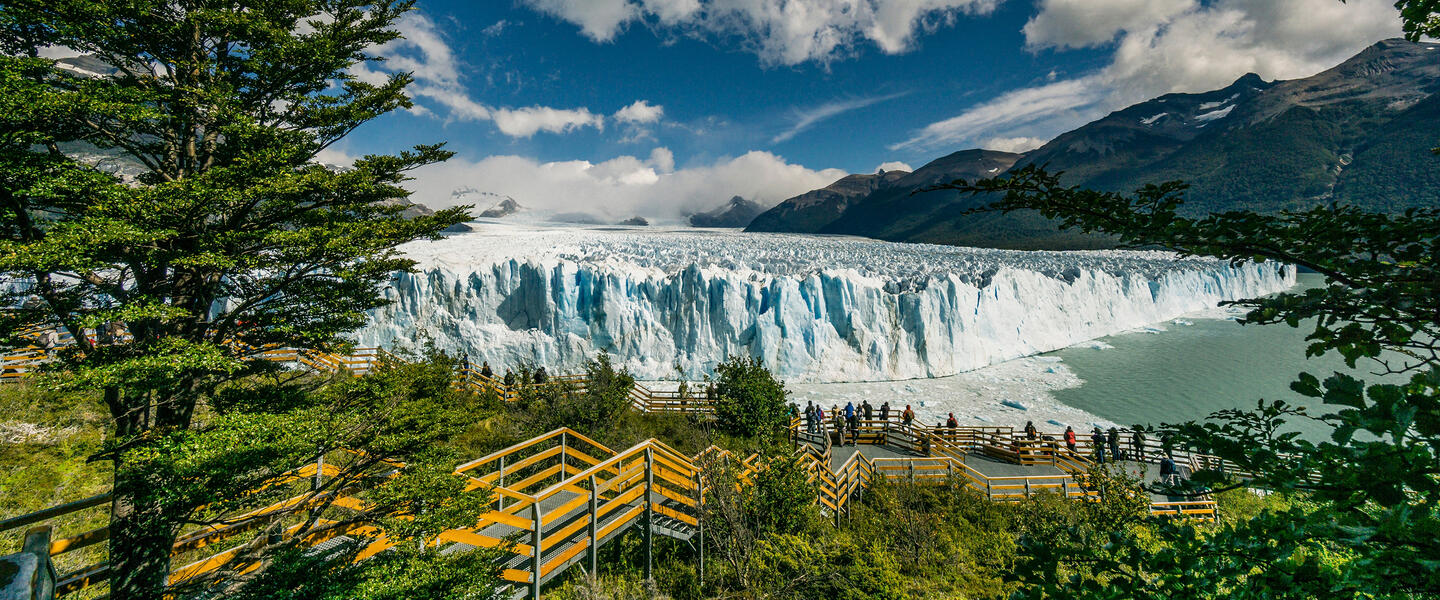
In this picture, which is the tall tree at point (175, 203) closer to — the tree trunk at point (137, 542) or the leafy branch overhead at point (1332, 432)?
the tree trunk at point (137, 542)

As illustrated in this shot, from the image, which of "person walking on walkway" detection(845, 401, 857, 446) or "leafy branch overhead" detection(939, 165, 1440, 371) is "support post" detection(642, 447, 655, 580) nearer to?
"leafy branch overhead" detection(939, 165, 1440, 371)

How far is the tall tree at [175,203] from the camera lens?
4.06 m

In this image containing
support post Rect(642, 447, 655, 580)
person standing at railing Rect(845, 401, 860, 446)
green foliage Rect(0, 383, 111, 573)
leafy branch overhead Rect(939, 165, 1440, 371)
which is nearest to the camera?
leafy branch overhead Rect(939, 165, 1440, 371)

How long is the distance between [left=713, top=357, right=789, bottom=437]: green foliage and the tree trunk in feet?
31.1

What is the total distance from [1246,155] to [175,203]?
112 m

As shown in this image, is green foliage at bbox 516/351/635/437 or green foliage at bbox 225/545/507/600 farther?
green foliage at bbox 516/351/635/437

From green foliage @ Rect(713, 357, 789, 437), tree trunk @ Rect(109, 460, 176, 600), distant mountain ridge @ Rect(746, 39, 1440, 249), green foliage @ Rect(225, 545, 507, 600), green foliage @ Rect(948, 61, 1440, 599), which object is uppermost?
distant mountain ridge @ Rect(746, 39, 1440, 249)

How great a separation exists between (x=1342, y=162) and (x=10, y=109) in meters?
112

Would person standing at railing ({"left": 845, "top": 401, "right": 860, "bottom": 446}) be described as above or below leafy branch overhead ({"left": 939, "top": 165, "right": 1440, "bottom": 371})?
below

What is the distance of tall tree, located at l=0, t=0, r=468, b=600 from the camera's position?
4.06 metres

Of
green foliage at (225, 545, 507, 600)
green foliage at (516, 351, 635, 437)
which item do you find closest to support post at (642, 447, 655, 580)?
green foliage at (225, 545, 507, 600)

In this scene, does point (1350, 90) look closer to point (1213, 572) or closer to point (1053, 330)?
point (1053, 330)

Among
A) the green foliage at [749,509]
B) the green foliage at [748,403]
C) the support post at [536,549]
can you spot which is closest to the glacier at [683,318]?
the green foliage at [748,403]

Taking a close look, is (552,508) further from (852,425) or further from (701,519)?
(852,425)
